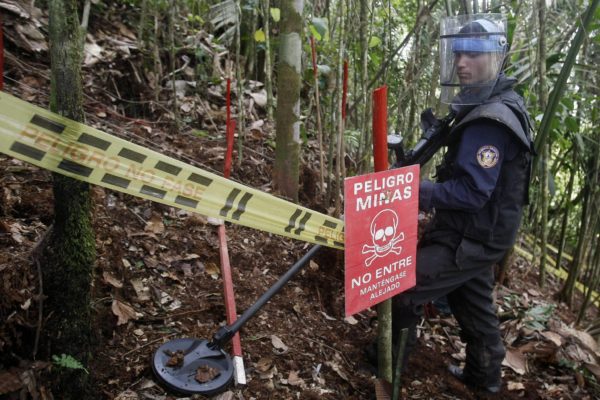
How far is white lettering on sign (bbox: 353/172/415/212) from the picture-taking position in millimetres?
2121

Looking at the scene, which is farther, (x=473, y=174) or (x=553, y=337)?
(x=553, y=337)

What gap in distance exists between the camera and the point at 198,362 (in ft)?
8.38

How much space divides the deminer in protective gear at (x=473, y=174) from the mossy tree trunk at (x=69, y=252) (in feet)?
5.89

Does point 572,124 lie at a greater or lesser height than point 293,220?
greater

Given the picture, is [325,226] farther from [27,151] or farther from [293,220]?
[27,151]

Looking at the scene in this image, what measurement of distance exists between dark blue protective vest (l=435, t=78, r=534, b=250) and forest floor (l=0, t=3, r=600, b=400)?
1.14 meters

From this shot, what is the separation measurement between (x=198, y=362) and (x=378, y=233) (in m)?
1.22

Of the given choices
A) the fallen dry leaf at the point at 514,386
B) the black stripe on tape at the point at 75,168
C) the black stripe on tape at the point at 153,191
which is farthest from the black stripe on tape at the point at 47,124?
the fallen dry leaf at the point at 514,386

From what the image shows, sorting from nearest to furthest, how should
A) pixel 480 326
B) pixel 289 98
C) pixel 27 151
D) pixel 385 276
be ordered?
pixel 27 151, pixel 385 276, pixel 480 326, pixel 289 98

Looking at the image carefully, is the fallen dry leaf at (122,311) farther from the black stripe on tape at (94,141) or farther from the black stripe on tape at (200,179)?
the black stripe on tape at (94,141)

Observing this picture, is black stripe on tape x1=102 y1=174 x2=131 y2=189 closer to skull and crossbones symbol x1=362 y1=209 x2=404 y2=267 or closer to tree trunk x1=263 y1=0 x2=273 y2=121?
skull and crossbones symbol x1=362 y1=209 x2=404 y2=267

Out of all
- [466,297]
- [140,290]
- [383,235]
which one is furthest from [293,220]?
[466,297]

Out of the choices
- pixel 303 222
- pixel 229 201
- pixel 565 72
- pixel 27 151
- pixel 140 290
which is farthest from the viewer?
pixel 565 72

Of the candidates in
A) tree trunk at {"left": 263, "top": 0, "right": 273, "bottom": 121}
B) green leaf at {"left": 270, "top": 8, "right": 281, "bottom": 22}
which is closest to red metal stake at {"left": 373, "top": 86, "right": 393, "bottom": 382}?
tree trunk at {"left": 263, "top": 0, "right": 273, "bottom": 121}
